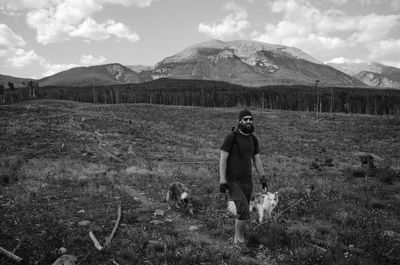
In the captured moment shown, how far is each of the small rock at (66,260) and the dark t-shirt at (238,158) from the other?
3.79m

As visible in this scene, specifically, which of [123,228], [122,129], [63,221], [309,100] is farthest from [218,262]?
[309,100]

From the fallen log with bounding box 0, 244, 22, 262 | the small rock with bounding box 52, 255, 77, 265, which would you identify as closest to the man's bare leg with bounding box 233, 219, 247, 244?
the small rock with bounding box 52, 255, 77, 265

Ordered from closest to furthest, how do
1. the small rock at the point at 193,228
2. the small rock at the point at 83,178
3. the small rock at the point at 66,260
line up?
the small rock at the point at 66,260
the small rock at the point at 193,228
the small rock at the point at 83,178

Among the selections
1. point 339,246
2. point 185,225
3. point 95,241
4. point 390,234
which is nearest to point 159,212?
point 185,225

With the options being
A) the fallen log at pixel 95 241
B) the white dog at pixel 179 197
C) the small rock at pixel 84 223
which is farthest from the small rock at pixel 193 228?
the small rock at pixel 84 223

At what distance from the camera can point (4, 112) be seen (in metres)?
50.4

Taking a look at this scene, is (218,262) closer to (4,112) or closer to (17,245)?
(17,245)

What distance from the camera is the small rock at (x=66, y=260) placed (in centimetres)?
670

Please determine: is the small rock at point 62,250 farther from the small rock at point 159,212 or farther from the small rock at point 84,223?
the small rock at point 159,212

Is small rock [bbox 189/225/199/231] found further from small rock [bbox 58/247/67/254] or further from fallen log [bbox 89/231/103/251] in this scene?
small rock [bbox 58/247/67/254]

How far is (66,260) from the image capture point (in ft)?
22.3

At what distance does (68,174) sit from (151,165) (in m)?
5.53

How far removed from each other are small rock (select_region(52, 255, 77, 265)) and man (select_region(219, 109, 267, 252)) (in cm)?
345

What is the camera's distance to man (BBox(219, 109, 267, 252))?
7668mm
